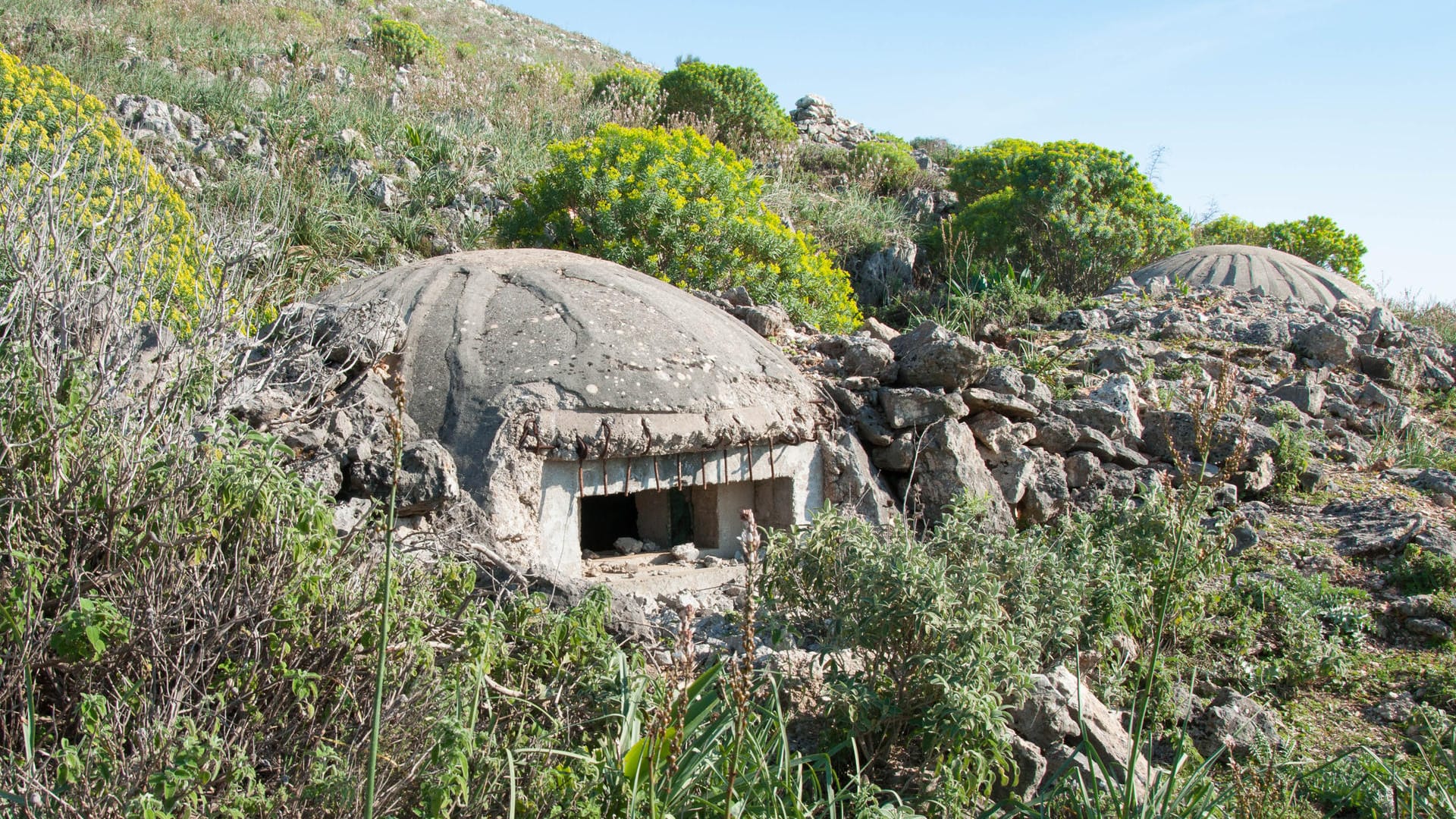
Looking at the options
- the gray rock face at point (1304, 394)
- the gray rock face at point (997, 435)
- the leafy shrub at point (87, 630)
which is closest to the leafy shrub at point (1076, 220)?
the gray rock face at point (1304, 394)

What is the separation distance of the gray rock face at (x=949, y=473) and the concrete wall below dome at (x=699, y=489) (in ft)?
1.82

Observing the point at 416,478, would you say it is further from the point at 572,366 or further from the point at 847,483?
the point at 847,483

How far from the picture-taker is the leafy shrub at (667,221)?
24.0 ft

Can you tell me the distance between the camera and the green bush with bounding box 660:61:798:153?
14.4 metres

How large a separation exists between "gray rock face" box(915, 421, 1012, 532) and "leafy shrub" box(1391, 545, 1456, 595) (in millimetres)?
1906

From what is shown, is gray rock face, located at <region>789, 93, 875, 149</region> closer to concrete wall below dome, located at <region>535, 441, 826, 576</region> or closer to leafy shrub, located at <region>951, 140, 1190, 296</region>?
leafy shrub, located at <region>951, 140, 1190, 296</region>

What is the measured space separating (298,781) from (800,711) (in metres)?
1.59

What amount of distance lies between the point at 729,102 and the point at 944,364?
9.80 metres

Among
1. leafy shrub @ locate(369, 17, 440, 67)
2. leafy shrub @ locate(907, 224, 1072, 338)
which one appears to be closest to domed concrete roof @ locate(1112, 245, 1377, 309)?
leafy shrub @ locate(907, 224, 1072, 338)

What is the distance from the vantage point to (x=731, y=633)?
3896 millimetres

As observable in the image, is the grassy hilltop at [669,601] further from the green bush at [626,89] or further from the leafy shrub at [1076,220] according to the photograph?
the green bush at [626,89]

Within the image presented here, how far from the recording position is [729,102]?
14.4 m

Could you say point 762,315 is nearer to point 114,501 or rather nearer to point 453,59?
point 114,501

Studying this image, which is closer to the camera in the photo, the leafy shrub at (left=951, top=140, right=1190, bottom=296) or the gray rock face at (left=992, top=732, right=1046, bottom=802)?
the gray rock face at (left=992, top=732, right=1046, bottom=802)
